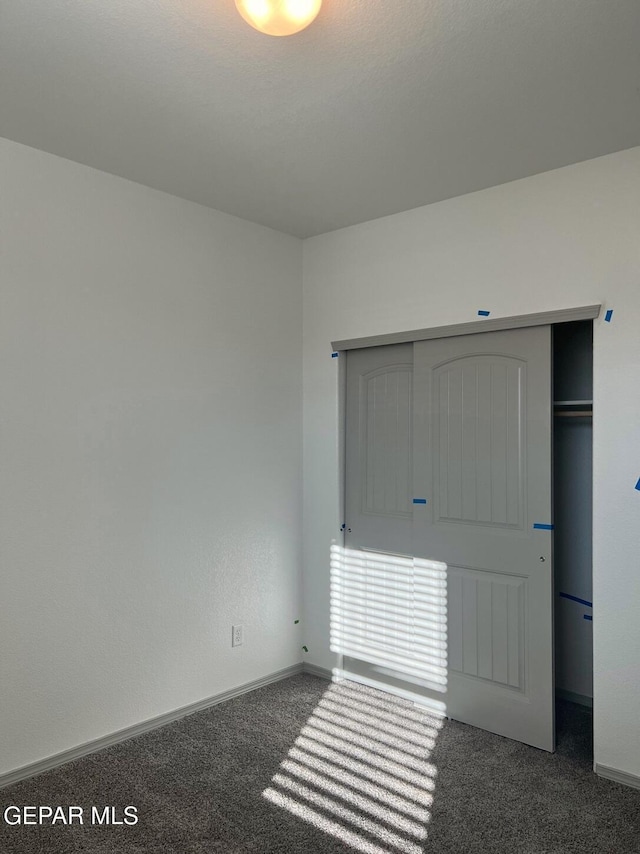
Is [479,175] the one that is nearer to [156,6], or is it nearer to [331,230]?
[331,230]

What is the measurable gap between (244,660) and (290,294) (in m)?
2.25

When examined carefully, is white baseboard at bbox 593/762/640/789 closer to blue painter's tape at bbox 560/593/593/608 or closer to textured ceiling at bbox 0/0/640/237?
blue painter's tape at bbox 560/593/593/608

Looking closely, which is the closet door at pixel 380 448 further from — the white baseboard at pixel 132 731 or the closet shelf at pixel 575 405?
the white baseboard at pixel 132 731

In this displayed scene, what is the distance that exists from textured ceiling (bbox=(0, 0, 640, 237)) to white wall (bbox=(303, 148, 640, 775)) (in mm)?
196

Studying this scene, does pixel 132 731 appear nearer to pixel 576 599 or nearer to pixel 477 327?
pixel 576 599

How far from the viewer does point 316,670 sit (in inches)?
154

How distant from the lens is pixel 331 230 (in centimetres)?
393

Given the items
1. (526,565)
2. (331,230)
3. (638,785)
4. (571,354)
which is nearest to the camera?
(638,785)

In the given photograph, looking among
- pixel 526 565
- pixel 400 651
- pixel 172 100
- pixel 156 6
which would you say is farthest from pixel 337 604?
pixel 156 6

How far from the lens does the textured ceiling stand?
1.93 meters

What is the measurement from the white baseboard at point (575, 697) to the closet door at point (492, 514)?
1.78 feet

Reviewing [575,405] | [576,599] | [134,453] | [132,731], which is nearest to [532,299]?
[575,405]

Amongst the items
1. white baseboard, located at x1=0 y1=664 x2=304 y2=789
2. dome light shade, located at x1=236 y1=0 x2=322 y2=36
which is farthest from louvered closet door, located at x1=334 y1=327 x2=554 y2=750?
dome light shade, located at x1=236 y1=0 x2=322 y2=36

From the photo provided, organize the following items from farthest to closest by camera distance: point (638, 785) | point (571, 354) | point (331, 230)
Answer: point (331, 230)
point (571, 354)
point (638, 785)
